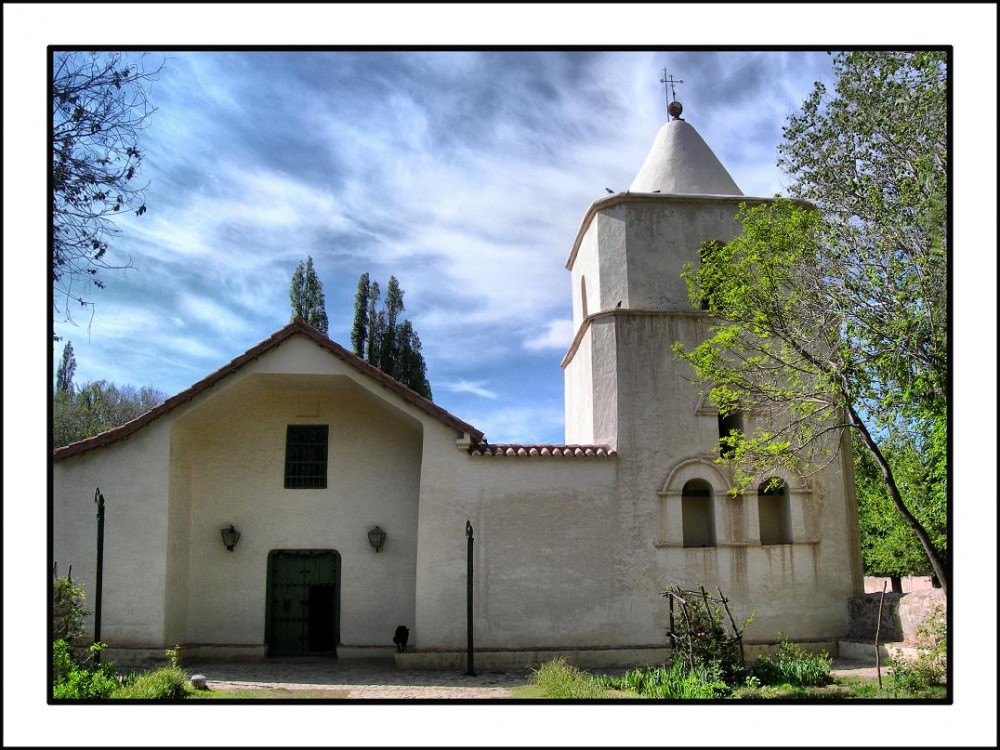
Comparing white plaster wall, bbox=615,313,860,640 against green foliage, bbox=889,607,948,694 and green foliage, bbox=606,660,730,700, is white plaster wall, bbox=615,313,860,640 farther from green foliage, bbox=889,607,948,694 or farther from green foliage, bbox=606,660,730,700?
green foliage, bbox=889,607,948,694

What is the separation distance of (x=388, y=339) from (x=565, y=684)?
20.9 m

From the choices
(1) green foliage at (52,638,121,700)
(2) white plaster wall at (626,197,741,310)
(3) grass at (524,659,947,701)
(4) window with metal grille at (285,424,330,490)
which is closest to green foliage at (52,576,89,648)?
(1) green foliage at (52,638,121,700)

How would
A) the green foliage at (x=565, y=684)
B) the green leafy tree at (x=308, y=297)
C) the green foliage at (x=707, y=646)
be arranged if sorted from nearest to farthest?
the green foliage at (x=565, y=684) → the green foliage at (x=707, y=646) → the green leafy tree at (x=308, y=297)

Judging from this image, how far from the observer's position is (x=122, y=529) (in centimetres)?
1498

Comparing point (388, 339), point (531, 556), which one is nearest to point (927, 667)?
point (531, 556)

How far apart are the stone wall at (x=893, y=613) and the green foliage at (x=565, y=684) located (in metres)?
5.57

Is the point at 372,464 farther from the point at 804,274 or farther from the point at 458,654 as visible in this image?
the point at 804,274

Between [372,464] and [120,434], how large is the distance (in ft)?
15.8

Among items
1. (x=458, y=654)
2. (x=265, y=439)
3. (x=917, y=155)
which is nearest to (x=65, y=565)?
(x=265, y=439)

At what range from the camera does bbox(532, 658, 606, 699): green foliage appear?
1070 centimetres

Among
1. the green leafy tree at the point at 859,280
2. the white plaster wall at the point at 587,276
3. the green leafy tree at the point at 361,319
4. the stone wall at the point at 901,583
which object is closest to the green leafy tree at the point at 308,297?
the green leafy tree at the point at 361,319

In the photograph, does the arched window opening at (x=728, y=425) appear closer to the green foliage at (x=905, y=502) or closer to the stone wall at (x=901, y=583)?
the green foliage at (x=905, y=502)

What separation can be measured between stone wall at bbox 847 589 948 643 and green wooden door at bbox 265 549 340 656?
10.1m

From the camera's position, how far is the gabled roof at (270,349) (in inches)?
597
